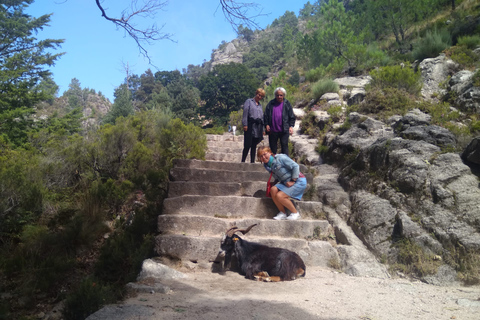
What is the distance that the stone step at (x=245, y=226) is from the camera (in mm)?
4961

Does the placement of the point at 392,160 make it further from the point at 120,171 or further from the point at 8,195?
the point at 8,195

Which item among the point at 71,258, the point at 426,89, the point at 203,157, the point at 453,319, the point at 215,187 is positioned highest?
the point at 426,89

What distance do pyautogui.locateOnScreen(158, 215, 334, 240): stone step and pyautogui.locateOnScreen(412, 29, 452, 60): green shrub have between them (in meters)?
9.28

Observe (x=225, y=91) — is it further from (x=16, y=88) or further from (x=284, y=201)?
(x=284, y=201)

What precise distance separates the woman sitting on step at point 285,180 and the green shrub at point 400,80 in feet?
18.7

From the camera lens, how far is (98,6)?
3.67m

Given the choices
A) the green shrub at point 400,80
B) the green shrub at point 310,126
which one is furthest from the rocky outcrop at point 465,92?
the green shrub at point 310,126

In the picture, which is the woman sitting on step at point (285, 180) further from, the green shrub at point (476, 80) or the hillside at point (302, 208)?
the green shrub at point (476, 80)

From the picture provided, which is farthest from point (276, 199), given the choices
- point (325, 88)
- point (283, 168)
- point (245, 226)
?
point (325, 88)

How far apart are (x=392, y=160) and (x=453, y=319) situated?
10.6ft

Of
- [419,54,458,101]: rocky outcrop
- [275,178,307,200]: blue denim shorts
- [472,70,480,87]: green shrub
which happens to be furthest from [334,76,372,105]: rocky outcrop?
[275,178,307,200]: blue denim shorts

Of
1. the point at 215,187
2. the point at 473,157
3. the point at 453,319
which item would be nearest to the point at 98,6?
the point at 215,187

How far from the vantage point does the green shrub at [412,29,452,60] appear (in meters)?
11.0

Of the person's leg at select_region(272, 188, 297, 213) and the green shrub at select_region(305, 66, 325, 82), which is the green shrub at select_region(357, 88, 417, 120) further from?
the green shrub at select_region(305, 66, 325, 82)
